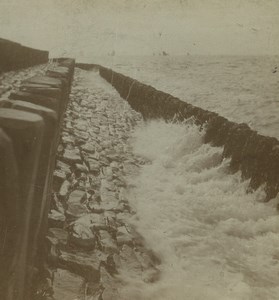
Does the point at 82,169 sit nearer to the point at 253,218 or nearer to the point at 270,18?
the point at 253,218

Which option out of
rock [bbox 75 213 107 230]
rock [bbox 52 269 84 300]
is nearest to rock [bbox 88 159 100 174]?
rock [bbox 75 213 107 230]

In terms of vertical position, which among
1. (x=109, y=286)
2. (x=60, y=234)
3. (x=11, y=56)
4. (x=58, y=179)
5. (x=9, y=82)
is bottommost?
(x=109, y=286)

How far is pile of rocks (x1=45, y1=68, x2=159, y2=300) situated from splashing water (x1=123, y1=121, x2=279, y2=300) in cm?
13

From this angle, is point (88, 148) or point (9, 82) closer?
point (88, 148)

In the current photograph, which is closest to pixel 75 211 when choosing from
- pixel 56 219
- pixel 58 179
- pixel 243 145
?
pixel 56 219

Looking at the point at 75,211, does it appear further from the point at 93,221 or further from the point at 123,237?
the point at 123,237

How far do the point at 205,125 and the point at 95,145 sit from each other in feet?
6.87

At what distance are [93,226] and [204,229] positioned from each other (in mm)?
1088

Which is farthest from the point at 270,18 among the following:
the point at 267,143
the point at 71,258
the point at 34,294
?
the point at 34,294

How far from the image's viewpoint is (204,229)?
3.87 m

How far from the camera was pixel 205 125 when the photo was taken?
7.08 meters

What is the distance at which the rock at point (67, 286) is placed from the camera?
7.44 ft

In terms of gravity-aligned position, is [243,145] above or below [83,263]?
above

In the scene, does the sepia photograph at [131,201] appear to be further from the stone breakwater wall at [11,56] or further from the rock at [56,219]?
the stone breakwater wall at [11,56]
